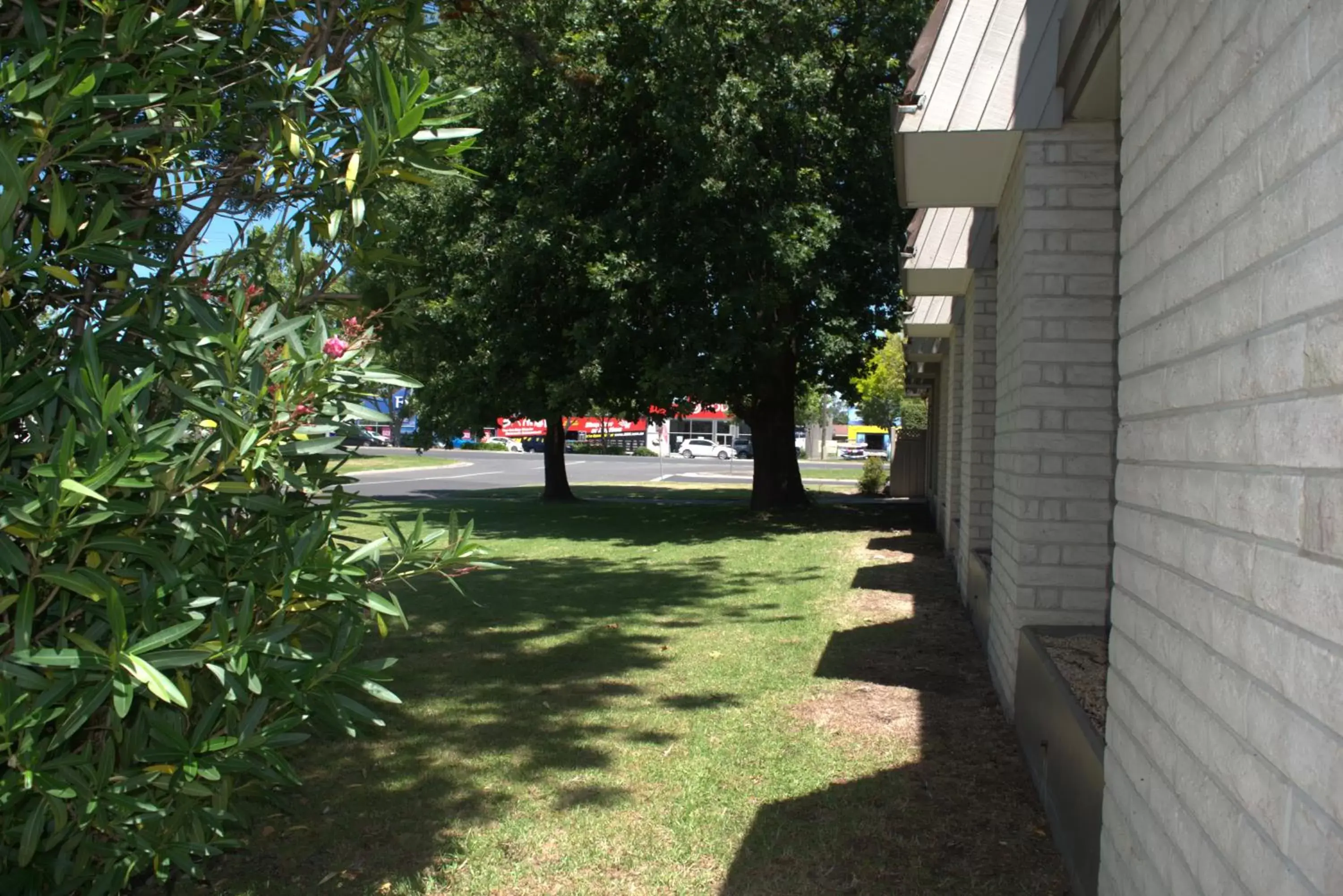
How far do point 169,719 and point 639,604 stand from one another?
7.72m

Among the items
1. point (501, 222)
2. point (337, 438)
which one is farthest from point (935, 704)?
point (501, 222)

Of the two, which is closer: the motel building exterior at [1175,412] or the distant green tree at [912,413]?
the motel building exterior at [1175,412]

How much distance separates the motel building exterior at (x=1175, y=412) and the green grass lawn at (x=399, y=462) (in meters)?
34.2

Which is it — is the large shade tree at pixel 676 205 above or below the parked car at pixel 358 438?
above

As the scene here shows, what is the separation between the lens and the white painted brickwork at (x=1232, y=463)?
159cm

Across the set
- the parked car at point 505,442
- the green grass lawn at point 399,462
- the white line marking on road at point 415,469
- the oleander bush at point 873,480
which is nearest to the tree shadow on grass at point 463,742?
the oleander bush at point 873,480

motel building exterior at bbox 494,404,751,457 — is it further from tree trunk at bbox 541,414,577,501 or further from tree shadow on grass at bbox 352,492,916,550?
tree shadow on grass at bbox 352,492,916,550

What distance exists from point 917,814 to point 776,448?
54.3 ft

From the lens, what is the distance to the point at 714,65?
16.1 m

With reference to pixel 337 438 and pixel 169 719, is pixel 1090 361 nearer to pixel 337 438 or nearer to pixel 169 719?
pixel 337 438

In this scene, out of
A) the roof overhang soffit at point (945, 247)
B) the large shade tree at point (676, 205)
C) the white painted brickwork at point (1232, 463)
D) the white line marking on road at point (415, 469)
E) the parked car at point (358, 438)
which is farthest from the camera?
the white line marking on road at point (415, 469)

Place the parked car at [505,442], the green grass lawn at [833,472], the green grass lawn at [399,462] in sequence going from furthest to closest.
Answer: the parked car at [505,442], the green grass lawn at [833,472], the green grass lawn at [399,462]

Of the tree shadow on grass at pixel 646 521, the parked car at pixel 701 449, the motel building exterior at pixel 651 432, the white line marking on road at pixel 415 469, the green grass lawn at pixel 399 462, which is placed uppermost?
the motel building exterior at pixel 651 432

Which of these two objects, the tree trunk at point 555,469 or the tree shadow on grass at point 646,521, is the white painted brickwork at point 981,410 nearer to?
the tree shadow on grass at point 646,521
